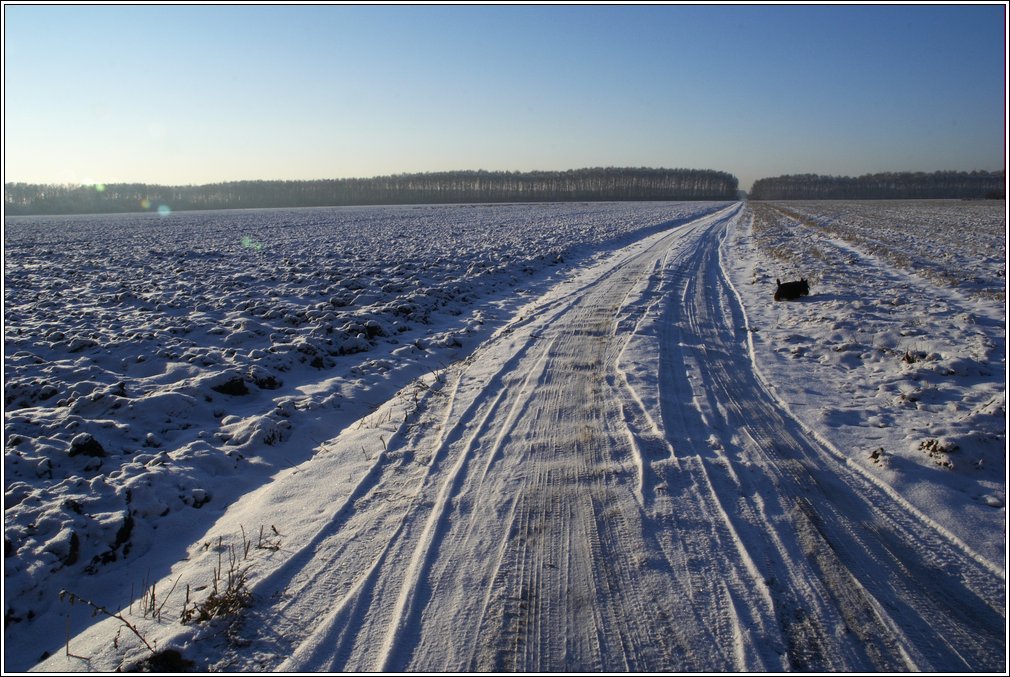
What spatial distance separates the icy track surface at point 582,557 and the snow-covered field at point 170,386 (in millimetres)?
401

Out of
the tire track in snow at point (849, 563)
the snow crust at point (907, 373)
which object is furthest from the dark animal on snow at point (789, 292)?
the tire track in snow at point (849, 563)

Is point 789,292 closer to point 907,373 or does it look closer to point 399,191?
point 907,373

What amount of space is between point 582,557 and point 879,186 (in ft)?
588

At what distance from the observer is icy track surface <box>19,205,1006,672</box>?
2381 millimetres

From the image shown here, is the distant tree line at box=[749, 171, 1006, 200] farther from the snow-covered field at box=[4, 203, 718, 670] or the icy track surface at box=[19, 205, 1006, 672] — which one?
the icy track surface at box=[19, 205, 1006, 672]

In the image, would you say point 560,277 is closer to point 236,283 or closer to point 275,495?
point 236,283

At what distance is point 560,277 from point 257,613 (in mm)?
11737

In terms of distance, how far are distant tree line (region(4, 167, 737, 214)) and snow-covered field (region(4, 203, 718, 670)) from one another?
86821 millimetres

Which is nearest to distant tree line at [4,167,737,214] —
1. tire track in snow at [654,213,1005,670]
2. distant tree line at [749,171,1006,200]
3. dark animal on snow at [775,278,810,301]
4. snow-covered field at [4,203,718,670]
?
distant tree line at [749,171,1006,200]

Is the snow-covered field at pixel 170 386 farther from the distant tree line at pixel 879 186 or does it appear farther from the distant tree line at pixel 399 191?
the distant tree line at pixel 879 186

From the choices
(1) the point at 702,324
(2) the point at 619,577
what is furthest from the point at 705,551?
(1) the point at 702,324

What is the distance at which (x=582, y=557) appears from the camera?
2938 millimetres

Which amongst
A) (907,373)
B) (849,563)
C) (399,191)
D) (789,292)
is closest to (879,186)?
(399,191)

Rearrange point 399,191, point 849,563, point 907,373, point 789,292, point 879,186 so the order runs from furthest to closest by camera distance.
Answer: point 879,186, point 399,191, point 789,292, point 907,373, point 849,563
